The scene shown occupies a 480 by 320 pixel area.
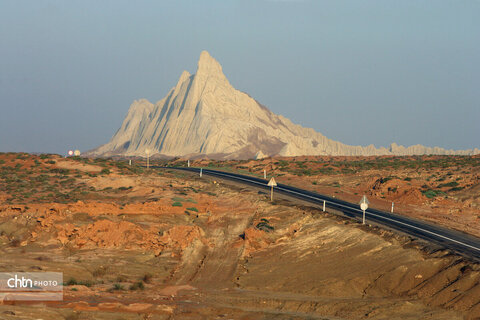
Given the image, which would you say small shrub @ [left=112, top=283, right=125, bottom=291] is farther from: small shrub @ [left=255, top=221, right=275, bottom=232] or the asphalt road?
the asphalt road

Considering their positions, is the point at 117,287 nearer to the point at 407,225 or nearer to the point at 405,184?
the point at 407,225

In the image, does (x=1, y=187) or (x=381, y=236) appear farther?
(x=1, y=187)

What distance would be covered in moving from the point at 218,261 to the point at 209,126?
412 ft

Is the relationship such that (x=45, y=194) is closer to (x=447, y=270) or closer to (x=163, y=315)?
(x=163, y=315)

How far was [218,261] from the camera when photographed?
35.4 metres

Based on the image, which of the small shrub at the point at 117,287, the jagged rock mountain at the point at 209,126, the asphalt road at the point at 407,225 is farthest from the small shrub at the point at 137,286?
the jagged rock mountain at the point at 209,126

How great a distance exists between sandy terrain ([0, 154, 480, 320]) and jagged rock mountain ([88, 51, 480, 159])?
10172cm

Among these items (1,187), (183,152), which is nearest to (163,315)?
(1,187)

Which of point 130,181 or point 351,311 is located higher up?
point 130,181

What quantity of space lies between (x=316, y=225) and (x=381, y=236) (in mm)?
5558

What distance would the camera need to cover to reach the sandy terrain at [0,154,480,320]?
25.4m

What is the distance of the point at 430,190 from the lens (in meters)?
60.4

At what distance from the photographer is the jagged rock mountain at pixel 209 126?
15550 cm

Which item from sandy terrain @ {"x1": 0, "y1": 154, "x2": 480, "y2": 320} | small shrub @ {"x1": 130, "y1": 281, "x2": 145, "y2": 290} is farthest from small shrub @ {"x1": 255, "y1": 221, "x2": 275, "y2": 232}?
small shrub @ {"x1": 130, "y1": 281, "x2": 145, "y2": 290}
